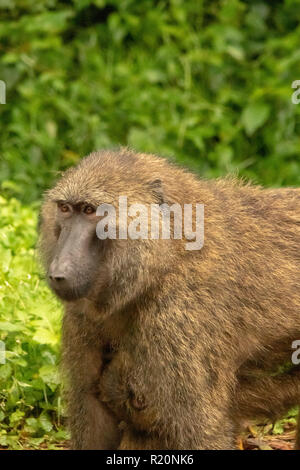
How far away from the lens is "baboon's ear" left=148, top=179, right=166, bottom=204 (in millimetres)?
3762

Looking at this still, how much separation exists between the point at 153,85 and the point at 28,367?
3939mm

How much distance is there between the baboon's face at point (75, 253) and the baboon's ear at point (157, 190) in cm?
26

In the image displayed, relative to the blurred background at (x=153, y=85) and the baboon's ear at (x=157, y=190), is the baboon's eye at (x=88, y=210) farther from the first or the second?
the blurred background at (x=153, y=85)

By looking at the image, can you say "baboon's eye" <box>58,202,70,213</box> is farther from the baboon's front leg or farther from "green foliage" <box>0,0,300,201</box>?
"green foliage" <box>0,0,300,201</box>

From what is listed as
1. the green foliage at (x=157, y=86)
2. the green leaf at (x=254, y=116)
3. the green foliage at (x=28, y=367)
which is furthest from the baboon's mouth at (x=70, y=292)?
the green leaf at (x=254, y=116)

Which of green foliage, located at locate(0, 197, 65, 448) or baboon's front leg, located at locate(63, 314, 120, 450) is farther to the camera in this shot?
green foliage, located at locate(0, 197, 65, 448)

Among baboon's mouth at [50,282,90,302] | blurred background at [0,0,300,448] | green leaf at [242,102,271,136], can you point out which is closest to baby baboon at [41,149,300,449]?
baboon's mouth at [50,282,90,302]

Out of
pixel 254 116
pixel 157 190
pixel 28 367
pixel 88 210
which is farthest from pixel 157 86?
pixel 88 210

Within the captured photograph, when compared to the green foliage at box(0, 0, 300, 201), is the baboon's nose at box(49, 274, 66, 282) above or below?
below

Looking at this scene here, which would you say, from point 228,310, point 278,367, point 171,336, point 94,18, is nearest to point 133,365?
point 171,336

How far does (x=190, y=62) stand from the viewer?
8.12 metres

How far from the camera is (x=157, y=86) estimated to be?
26.6 feet

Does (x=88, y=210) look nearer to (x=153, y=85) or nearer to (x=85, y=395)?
(x=85, y=395)

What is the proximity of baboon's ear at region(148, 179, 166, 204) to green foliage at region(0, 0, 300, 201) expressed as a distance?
12.7ft
